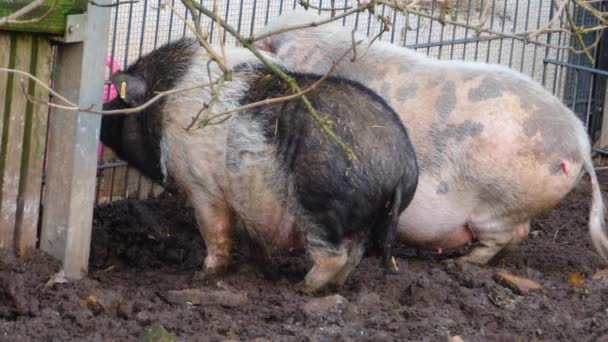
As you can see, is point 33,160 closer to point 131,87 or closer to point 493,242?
point 131,87

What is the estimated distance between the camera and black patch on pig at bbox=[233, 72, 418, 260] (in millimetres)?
4395

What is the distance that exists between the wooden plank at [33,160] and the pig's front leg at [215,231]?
73cm

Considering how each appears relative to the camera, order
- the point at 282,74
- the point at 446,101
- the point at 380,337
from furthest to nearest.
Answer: the point at 446,101 < the point at 380,337 < the point at 282,74

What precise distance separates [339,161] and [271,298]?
25.8 inches

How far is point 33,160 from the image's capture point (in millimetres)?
4484

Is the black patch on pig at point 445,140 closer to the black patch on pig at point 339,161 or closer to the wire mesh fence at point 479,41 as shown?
the black patch on pig at point 339,161

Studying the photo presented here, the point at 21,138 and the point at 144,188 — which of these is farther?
the point at 144,188

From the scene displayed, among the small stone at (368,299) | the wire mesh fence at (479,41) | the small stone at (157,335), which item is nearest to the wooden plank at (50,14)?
the small stone at (157,335)

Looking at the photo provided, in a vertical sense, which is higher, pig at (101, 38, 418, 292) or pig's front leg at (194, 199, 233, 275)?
pig at (101, 38, 418, 292)

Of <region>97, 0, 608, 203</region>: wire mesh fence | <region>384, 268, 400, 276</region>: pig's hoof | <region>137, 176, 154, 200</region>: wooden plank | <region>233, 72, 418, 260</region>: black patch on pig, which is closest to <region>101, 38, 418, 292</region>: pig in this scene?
<region>233, 72, 418, 260</region>: black patch on pig

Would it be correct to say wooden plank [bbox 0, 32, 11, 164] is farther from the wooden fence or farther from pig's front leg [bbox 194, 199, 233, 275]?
pig's front leg [bbox 194, 199, 233, 275]

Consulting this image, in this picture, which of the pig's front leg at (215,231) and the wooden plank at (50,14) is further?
the pig's front leg at (215,231)

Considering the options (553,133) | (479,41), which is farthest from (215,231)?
(479,41)

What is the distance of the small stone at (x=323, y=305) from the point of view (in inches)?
167
